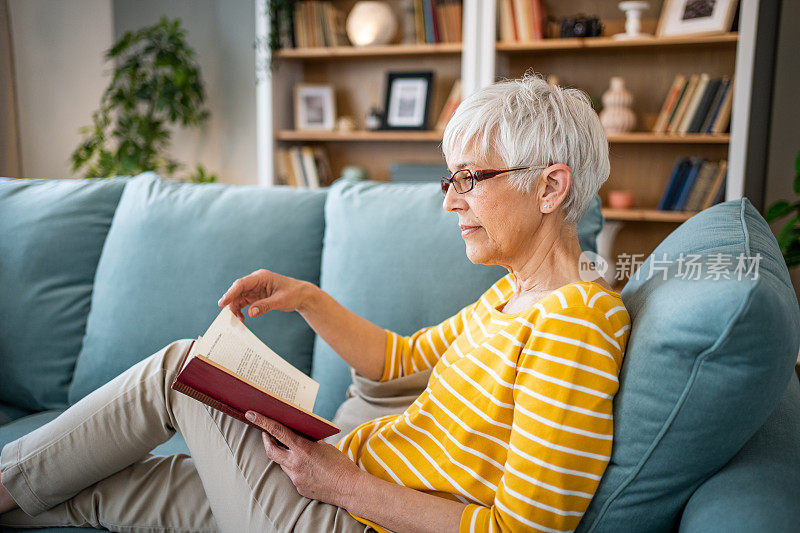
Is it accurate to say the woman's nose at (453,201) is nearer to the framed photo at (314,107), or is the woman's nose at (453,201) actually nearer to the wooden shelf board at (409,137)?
the wooden shelf board at (409,137)

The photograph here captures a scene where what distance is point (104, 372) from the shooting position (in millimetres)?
1627

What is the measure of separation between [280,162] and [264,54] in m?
0.60

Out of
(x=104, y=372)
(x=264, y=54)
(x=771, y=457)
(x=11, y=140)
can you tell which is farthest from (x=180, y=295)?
(x=264, y=54)

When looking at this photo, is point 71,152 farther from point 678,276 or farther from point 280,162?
point 678,276

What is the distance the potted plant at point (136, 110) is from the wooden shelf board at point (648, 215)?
6.91 feet

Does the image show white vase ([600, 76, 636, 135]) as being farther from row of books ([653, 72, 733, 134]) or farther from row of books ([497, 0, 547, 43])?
row of books ([497, 0, 547, 43])

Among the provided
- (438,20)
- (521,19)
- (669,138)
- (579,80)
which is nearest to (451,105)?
(438,20)

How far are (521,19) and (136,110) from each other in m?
2.19

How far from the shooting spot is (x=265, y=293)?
51.6 inches

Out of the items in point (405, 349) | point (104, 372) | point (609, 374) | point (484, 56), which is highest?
point (484, 56)

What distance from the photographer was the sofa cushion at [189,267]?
1589mm

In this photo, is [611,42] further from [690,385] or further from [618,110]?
[690,385]

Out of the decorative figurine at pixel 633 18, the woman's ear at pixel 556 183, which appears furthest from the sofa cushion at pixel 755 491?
the decorative figurine at pixel 633 18

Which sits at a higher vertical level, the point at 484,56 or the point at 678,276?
the point at 484,56
